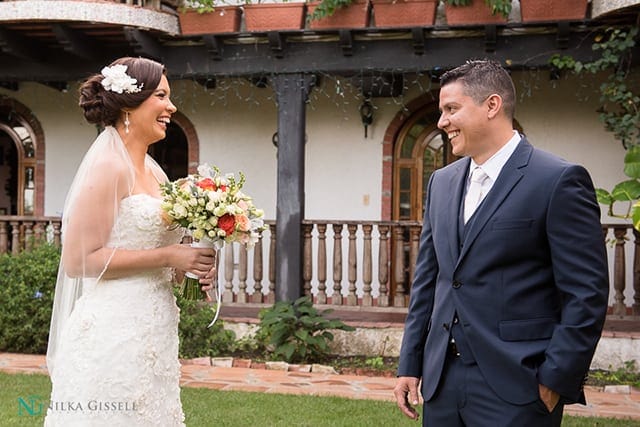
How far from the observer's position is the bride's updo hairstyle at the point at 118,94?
2.96m

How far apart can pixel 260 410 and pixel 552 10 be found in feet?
15.9

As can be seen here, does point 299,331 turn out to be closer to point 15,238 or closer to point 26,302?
point 26,302

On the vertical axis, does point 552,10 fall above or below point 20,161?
above

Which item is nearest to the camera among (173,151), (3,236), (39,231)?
(39,231)

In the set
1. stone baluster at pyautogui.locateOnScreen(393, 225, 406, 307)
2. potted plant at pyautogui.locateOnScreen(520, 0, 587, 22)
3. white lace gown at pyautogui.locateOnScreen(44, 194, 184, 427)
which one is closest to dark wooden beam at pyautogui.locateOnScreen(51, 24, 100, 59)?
stone baluster at pyautogui.locateOnScreen(393, 225, 406, 307)

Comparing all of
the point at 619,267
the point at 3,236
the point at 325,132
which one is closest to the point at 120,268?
the point at 619,267

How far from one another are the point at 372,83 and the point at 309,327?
322cm

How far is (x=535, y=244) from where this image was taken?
7.79 ft

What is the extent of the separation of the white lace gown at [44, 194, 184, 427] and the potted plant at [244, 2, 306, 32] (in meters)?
5.38

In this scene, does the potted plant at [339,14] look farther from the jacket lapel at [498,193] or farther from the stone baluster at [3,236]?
the jacket lapel at [498,193]

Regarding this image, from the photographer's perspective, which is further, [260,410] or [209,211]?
[260,410]

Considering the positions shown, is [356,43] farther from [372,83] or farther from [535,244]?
[535,244]

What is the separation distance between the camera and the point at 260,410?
18.4ft

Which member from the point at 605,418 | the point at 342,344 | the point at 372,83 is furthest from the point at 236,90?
the point at 605,418
